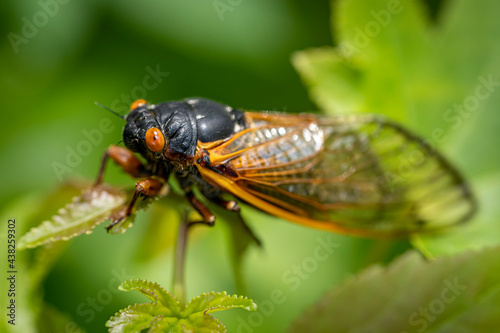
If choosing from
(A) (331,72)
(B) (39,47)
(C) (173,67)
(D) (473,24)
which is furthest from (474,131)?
(B) (39,47)

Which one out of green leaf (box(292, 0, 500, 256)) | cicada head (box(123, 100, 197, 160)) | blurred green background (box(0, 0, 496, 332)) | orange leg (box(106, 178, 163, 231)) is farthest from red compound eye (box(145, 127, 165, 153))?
green leaf (box(292, 0, 500, 256))

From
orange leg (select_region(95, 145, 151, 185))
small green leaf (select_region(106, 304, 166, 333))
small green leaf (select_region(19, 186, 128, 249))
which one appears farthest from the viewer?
orange leg (select_region(95, 145, 151, 185))

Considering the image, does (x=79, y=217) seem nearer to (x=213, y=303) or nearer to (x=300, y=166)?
(x=213, y=303)

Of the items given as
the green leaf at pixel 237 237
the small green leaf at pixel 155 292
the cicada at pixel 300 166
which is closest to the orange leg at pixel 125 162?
the cicada at pixel 300 166

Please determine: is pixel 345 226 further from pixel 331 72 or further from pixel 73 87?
pixel 73 87

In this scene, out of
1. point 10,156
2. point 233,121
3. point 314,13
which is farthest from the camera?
point 314,13

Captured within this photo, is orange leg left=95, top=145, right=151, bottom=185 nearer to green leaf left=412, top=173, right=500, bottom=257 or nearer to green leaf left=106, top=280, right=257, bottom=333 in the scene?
green leaf left=106, top=280, right=257, bottom=333
